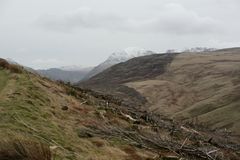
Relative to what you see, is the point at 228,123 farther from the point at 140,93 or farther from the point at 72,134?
the point at 72,134

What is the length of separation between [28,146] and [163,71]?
191082 mm

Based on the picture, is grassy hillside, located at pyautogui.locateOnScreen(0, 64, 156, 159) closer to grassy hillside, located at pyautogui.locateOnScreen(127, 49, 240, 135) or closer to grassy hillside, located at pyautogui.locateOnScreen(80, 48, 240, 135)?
grassy hillside, located at pyautogui.locateOnScreen(80, 48, 240, 135)

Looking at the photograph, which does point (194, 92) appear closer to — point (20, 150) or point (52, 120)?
point (52, 120)

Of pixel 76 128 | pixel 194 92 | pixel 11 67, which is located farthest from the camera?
pixel 194 92

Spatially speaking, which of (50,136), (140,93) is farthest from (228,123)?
(50,136)

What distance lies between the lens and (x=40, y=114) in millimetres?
14672

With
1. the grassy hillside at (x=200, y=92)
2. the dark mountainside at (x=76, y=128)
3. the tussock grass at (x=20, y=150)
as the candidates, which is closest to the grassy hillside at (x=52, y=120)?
the dark mountainside at (x=76, y=128)

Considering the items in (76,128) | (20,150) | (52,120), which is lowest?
(76,128)

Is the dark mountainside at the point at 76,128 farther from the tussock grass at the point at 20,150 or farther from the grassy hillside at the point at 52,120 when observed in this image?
the tussock grass at the point at 20,150

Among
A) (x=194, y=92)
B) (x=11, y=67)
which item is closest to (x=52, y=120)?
(x=11, y=67)

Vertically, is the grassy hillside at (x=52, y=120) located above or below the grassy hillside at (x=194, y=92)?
above

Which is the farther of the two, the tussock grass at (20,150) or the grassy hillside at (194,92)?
the grassy hillside at (194,92)

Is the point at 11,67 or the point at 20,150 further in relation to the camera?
the point at 11,67

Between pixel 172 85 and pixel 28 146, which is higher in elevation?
pixel 28 146
